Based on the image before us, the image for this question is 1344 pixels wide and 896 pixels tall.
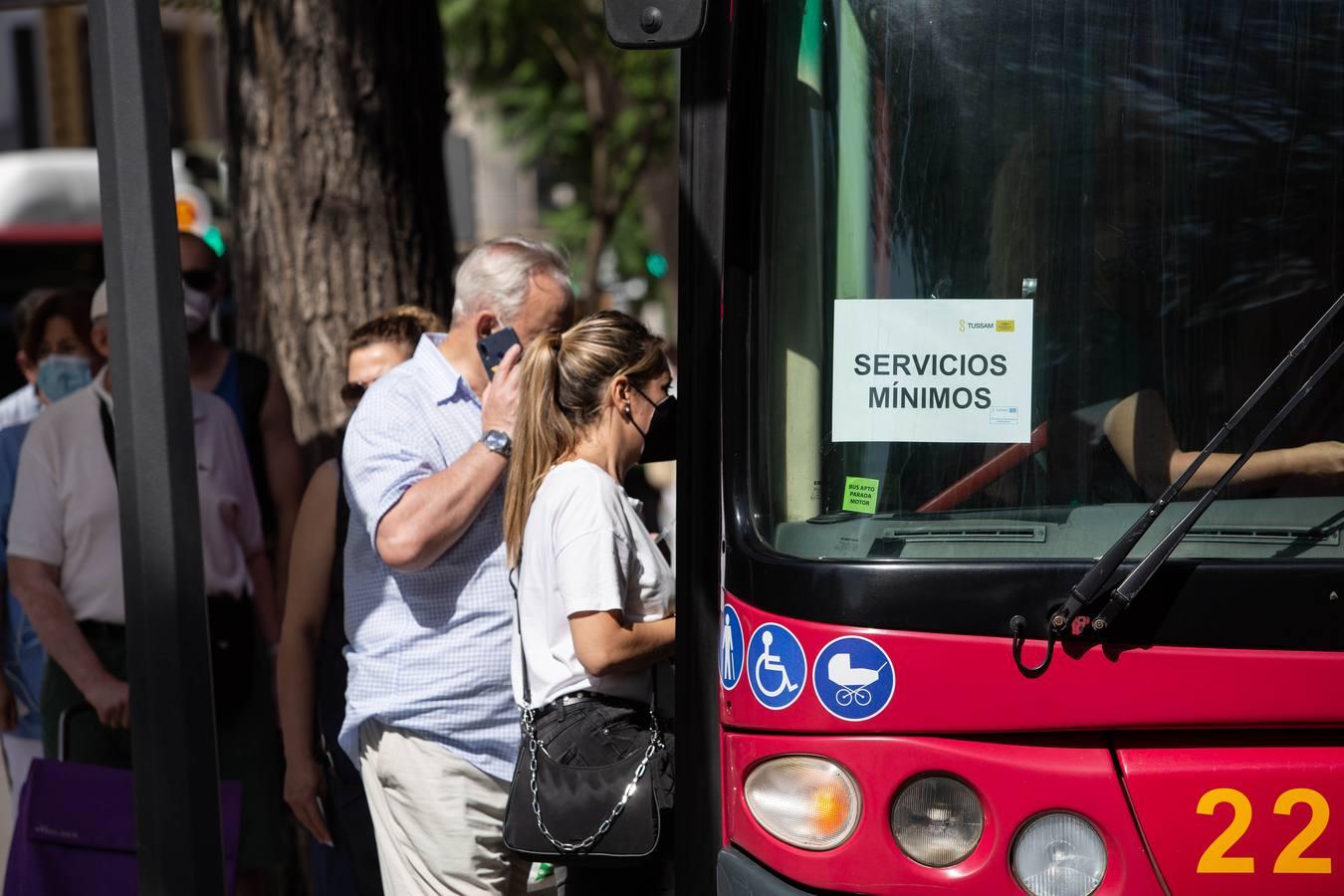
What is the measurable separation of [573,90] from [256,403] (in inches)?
531

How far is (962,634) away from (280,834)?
2785mm

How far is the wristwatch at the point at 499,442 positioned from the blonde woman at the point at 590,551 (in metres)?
0.06

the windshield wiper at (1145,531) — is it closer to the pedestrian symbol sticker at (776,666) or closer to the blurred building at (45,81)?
the pedestrian symbol sticker at (776,666)

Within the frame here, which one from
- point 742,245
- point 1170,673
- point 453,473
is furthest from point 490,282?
point 1170,673

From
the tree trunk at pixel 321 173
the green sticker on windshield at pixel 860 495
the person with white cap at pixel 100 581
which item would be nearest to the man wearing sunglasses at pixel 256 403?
the person with white cap at pixel 100 581

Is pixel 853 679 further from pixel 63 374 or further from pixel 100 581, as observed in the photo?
pixel 63 374

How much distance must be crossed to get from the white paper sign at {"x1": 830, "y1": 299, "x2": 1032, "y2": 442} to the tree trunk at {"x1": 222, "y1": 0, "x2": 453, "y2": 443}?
282cm

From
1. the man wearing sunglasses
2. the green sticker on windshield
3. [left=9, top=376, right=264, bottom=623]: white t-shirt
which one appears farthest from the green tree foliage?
the green sticker on windshield

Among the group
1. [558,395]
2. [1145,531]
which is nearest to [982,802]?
[1145,531]

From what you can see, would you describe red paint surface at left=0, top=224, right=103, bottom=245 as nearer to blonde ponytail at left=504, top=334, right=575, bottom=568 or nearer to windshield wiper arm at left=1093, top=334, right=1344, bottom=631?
blonde ponytail at left=504, top=334, right=575, bottom=568

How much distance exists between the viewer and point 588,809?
305 centimetres

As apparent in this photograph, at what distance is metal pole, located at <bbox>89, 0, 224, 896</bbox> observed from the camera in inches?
124

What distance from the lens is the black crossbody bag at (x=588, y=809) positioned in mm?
3035

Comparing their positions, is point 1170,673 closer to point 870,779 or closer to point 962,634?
point 962,634
